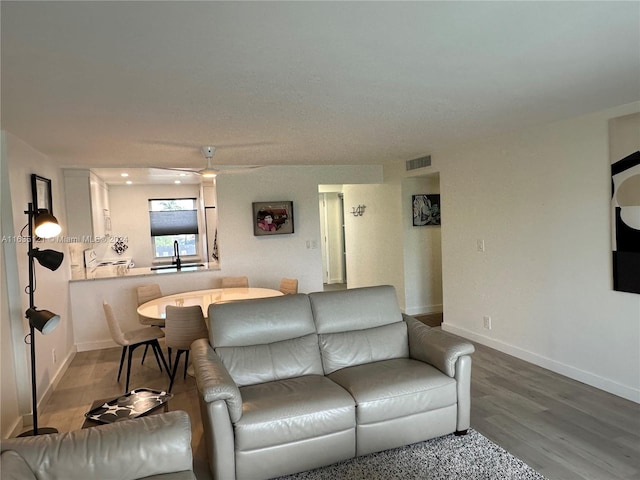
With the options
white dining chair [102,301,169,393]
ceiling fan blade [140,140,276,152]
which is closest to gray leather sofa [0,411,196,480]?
white dining chair [102,301,169,393]

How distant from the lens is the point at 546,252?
3.89m

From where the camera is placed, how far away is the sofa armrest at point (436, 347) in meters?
2.80

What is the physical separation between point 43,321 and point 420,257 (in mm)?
4940

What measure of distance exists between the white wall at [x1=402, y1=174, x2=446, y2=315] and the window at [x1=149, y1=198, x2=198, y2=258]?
4.52 metres

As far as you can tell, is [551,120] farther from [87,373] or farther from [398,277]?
[87,373]

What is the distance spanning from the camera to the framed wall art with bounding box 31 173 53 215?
12.3 ft

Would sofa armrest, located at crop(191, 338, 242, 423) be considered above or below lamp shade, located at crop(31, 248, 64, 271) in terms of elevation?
below

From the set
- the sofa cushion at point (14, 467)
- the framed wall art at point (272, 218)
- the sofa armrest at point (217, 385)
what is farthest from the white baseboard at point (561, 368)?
the sofa cushion at point (14, 467)

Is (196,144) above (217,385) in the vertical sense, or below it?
above

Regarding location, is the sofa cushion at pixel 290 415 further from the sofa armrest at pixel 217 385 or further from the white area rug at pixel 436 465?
the white area rug at pixel 436 465

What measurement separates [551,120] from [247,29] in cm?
306

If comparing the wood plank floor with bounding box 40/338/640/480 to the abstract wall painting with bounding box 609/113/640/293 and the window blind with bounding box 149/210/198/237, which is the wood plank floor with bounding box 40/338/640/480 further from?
the window blind with bounding box 149/210/198/237

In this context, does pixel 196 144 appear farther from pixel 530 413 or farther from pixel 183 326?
pixel 530 413

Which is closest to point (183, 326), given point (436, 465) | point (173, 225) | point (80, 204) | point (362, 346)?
point (362, 346)
